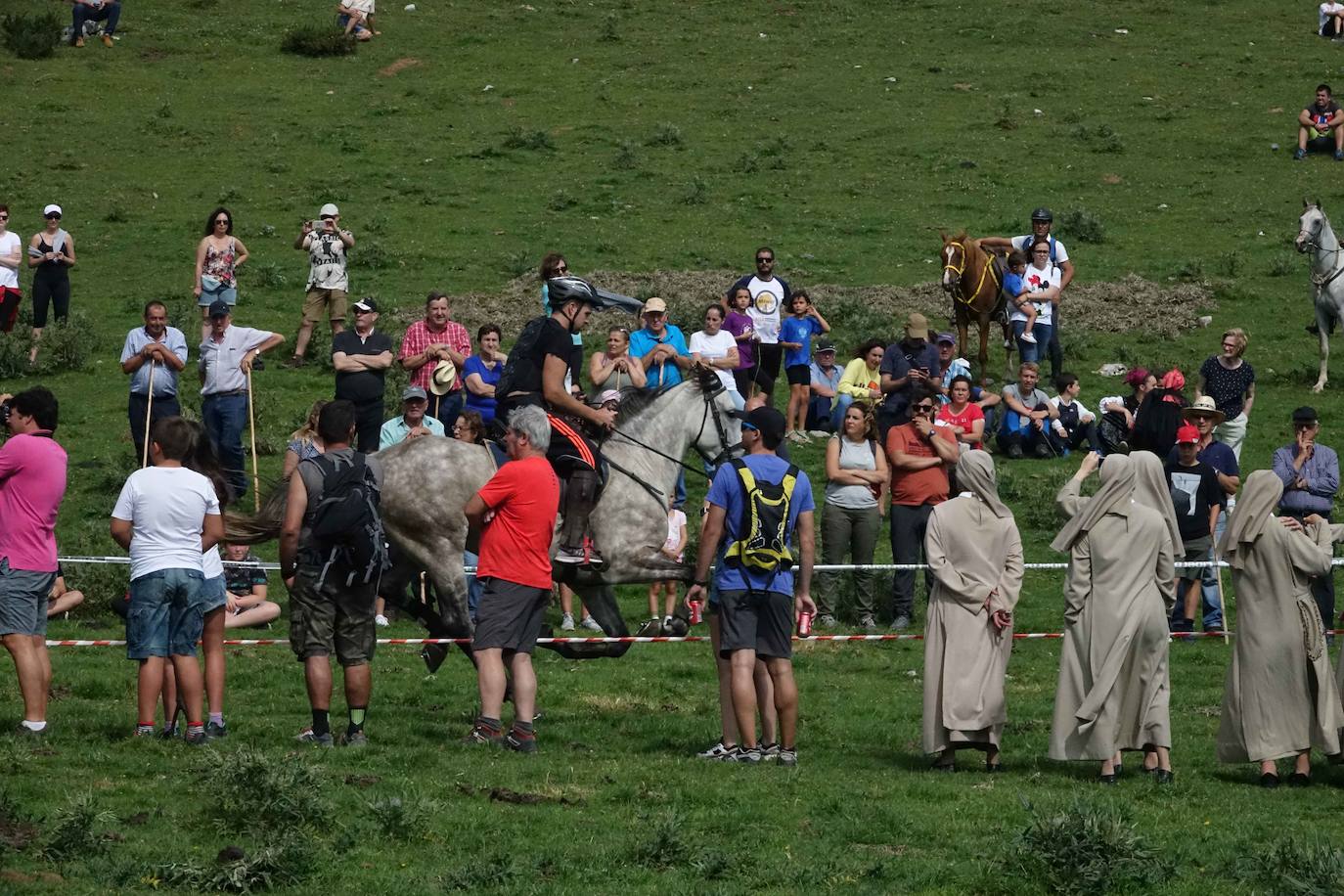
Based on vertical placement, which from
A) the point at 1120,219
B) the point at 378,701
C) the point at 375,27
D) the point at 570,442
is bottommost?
the point at 378,701

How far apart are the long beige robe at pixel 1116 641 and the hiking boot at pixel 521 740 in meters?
3.37

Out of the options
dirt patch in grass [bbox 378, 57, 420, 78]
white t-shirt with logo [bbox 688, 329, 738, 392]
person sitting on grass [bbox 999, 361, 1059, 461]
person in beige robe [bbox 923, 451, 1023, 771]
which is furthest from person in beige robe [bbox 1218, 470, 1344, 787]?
dirt patch in grass [bbox 378, 57, 420, 78]

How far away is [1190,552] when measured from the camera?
1800 centimetres

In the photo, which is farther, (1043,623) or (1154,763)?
(1043,623)

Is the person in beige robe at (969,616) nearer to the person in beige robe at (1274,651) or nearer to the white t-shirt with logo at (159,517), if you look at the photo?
the person in beige robe at (1274,651)

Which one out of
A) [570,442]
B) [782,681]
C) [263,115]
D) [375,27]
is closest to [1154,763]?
[782,681]

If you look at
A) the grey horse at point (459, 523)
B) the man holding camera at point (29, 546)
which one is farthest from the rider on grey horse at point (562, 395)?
the man holding camera at point (29, 546)

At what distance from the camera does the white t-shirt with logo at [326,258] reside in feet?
82.4

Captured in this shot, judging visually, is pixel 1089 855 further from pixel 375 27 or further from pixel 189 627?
pixel 375 27

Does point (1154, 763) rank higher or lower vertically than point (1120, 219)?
lower

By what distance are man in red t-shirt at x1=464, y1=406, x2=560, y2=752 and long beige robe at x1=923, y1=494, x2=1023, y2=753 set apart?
102 inches

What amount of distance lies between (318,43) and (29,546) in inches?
1347

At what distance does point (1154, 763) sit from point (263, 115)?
103ft

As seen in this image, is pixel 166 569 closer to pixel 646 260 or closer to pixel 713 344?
pixel 713 344
